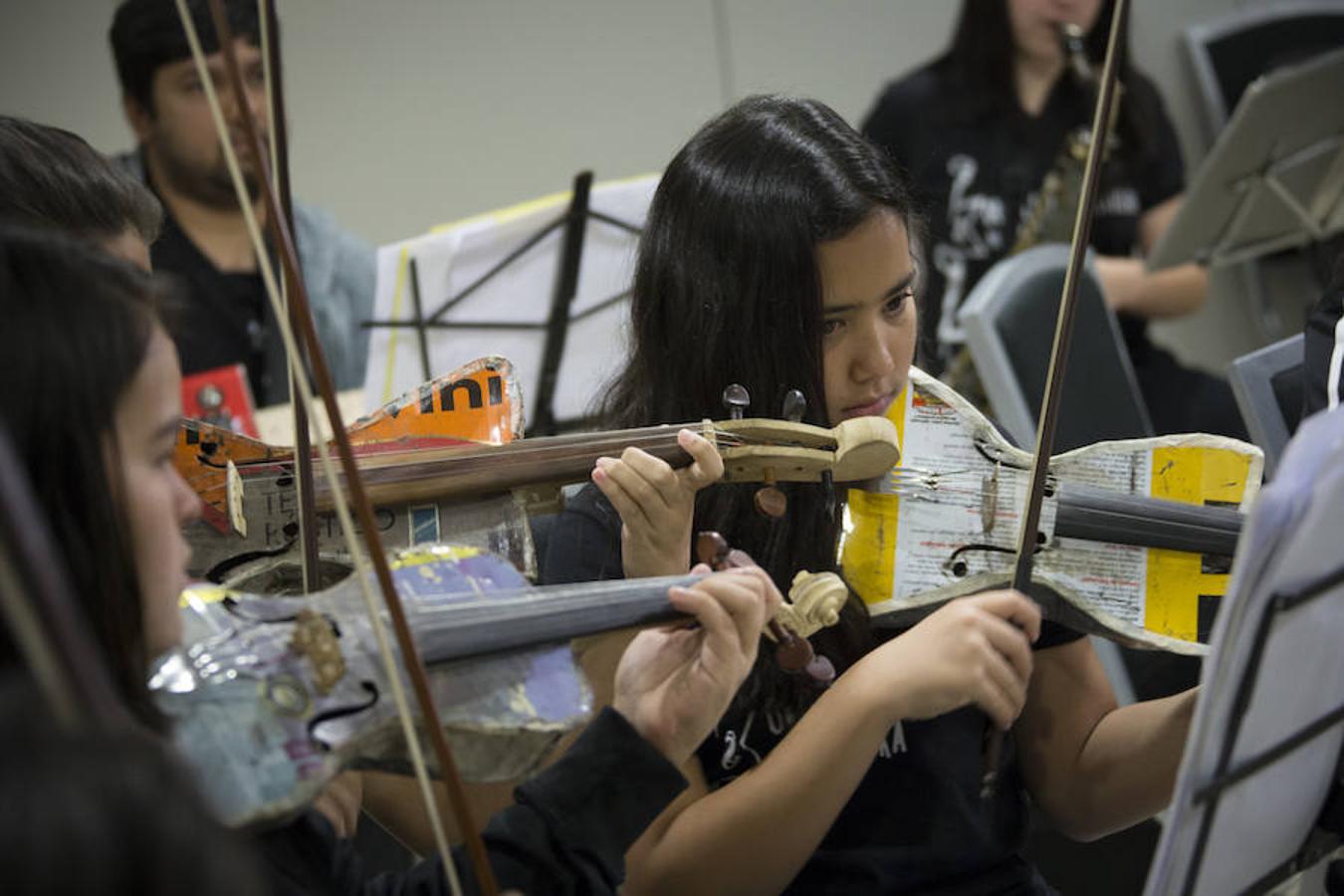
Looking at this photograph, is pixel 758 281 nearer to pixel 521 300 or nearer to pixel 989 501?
pixel 989 501

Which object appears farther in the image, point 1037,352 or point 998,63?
point 998,63

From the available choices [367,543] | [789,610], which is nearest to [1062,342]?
[789,610]

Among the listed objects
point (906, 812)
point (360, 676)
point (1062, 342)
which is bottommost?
point (906, 812)

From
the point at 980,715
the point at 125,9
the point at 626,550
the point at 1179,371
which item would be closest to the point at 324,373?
the point at 626,550

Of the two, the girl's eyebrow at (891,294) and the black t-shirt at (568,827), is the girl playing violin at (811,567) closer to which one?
the girl's eyebrow at (891,294)

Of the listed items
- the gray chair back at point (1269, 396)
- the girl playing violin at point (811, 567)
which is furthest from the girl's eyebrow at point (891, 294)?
the gray chair back at point (1269, 396)

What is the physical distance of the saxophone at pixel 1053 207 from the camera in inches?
107

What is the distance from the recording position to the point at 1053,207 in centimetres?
274

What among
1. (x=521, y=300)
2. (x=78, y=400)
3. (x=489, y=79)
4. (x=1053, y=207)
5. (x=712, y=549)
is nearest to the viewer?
(x=78, y=400)

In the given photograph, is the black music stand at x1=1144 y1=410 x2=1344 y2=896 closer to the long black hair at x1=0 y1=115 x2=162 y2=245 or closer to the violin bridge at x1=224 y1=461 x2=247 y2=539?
the violin bridge at x1=224 y1=461 x2=247 y2=539

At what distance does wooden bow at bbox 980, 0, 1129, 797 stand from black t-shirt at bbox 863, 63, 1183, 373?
165cm

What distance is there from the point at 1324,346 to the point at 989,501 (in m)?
0.31

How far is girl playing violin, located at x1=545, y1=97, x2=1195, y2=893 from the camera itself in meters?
1.02

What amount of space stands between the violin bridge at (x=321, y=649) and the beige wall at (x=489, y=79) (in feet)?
7.93
